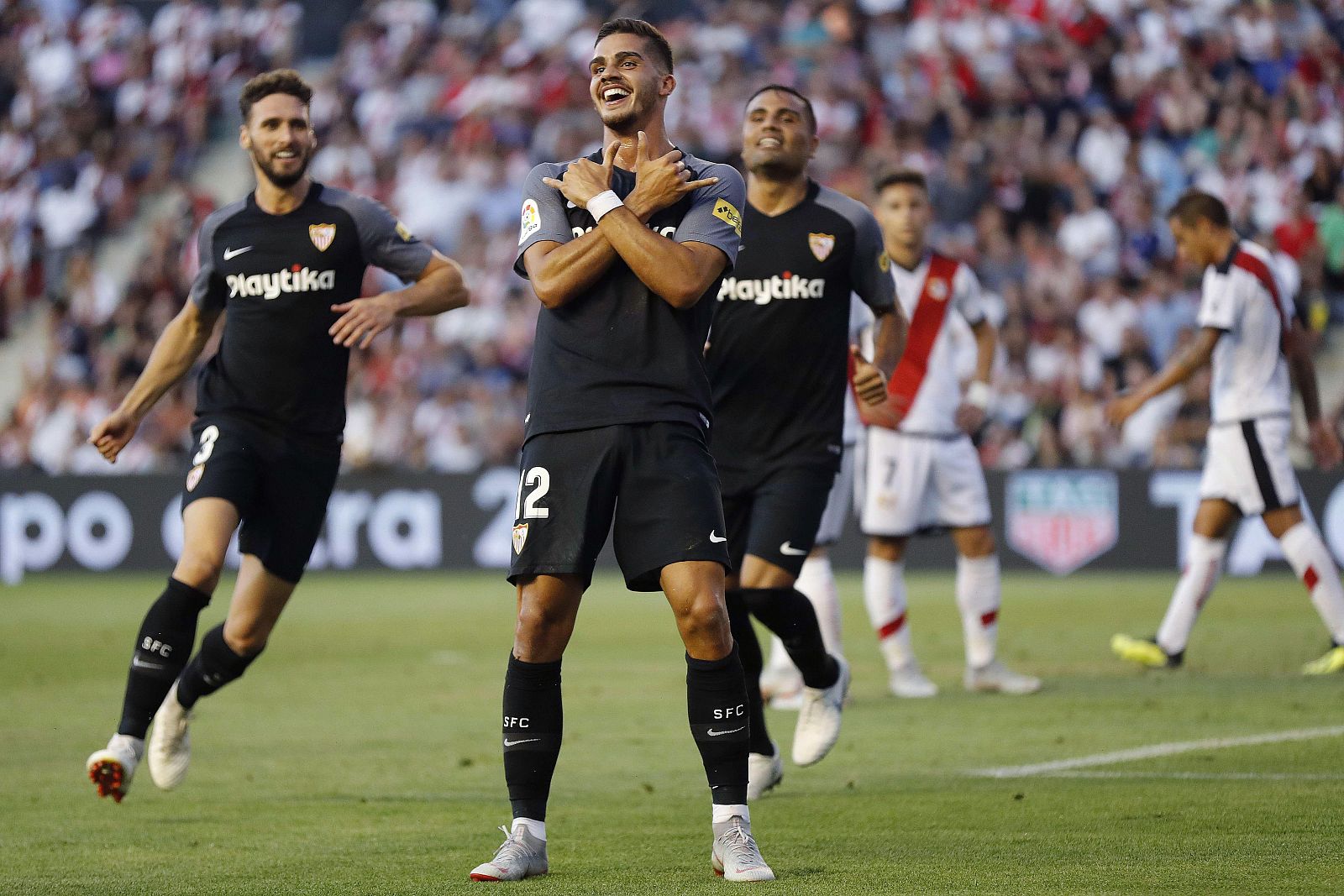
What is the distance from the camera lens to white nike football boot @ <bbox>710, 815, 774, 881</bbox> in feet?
16.4

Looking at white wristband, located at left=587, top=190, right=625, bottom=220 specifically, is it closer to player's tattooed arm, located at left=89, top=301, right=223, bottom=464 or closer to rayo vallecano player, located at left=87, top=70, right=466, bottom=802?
rayo vallecano player, located at left=87, top=70, right=466, bottom=802

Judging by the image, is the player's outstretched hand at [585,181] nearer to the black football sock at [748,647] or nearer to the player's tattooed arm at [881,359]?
the player's tattooed arm at [881,359]

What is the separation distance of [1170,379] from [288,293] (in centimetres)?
515

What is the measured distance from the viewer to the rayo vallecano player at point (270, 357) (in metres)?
7.16

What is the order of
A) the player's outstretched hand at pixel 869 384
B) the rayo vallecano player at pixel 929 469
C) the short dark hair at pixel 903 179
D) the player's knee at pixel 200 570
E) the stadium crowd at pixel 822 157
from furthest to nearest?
1. the stadium crowd at pixel 822 157
2. the rayo vallecano player at pixel 929 469
3. the short dark hair at pixel 903 179
4. the player's knee at pixel 200 570
5. the player's outstretched hand at pixel 869 384

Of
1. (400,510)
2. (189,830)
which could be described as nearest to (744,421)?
(189,830)

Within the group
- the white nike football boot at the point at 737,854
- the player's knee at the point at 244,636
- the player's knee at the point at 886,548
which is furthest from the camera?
the player's knee at the point at 886,548

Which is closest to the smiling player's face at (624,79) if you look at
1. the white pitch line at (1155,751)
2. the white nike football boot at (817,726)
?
the white nike football boot at (817,726)

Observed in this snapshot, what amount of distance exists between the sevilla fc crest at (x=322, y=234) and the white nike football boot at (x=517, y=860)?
2.87 m

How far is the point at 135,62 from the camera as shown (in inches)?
1082

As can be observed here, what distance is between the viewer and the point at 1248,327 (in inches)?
418

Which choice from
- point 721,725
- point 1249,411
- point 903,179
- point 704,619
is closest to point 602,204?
point 704,619

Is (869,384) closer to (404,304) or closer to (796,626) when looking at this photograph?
(796,626)

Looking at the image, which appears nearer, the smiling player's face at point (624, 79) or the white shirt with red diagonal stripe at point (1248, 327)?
the smiling player's face at point (624, 79)
